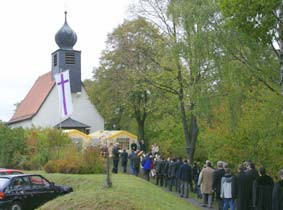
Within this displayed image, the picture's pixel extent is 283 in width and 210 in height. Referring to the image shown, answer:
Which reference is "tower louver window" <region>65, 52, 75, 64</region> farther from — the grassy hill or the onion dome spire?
the grassy hill

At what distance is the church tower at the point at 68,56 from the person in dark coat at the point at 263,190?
44.7 metres

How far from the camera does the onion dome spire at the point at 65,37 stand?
58.2m

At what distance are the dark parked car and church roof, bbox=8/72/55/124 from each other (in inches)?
1530

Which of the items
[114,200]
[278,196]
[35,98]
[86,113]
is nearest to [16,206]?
[114,200]

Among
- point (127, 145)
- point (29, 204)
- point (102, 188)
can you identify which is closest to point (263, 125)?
point (102, 188)

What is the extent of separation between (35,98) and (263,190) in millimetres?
50008

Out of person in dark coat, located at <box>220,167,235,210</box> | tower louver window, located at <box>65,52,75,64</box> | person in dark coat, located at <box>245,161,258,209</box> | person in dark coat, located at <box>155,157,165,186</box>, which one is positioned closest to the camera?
person in dark coat, located at <box>245,161,258,209</box>

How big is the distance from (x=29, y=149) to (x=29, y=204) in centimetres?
1426

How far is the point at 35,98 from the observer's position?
62.2 meters

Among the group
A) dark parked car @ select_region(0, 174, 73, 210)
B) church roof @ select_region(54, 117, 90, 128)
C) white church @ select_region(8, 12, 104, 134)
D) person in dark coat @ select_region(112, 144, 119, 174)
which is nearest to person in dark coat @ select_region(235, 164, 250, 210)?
dark parked car @ select_region(0, 174, 73, 210)

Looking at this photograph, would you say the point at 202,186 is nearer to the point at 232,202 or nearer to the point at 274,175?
the point at 232,202

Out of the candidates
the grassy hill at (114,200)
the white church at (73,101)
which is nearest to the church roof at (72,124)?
the white church at (73,101)

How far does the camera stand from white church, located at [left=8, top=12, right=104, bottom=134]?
58.0 m

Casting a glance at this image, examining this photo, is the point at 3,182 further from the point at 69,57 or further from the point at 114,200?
the point at 69,57
